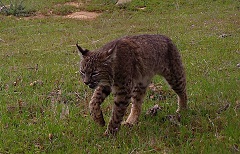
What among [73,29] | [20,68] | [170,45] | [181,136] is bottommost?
[73,29]

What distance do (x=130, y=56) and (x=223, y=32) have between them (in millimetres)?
9314

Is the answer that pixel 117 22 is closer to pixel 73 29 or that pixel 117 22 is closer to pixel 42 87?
pixel 73 29

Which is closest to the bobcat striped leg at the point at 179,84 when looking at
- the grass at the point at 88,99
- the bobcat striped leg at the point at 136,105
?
the grass at the point at 88,99

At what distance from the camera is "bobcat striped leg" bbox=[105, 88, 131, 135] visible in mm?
5848

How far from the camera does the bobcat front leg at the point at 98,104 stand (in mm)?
6188

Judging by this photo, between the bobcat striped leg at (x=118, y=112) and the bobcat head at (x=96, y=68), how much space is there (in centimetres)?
32

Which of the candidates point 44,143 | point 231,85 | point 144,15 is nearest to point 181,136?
point 44,143

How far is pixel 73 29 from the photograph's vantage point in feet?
61.0

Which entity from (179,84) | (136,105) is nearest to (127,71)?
(136,105)

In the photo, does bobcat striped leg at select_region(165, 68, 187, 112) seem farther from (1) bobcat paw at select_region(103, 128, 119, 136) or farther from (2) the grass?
(1) bobcat paw at select_region(103, 128, 119, 136)

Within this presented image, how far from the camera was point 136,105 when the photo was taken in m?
6.81

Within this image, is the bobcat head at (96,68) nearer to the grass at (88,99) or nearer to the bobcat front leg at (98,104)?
the bobcat front leg at (98,104)

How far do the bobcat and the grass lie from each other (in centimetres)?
22

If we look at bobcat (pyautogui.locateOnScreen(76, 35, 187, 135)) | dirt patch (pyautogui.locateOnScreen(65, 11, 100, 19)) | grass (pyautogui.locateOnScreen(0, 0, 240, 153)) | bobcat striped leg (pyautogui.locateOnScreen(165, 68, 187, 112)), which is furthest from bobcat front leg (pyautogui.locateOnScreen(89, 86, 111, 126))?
dirt patch (pyautogui.locateOnScreen(65, 11, 100, 19))
